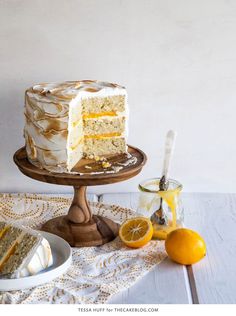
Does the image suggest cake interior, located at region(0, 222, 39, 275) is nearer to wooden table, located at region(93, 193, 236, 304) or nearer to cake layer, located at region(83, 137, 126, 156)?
wooden table, located at region(93, 193, 236, 304)

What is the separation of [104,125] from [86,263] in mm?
463

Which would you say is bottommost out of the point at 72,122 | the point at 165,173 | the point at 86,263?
the point at 86,263

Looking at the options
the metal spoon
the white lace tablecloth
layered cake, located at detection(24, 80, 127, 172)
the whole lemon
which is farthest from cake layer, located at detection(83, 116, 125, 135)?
the whole lemon

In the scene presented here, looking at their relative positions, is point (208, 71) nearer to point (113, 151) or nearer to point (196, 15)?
point (196, 15)

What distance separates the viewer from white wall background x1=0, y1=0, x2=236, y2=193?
2.20 metres

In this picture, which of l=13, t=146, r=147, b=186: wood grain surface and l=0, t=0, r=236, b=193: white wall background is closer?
l=13, t=146, r=147, b=186: wood grain surface

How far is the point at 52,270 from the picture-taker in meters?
1.68

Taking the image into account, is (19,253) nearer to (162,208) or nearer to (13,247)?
(13,247)

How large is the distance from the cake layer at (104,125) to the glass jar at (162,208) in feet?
0.66

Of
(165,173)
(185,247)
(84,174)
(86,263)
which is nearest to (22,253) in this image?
(86,263)

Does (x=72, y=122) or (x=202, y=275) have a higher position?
(x=72, y=122)

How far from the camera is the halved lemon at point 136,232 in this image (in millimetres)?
1865

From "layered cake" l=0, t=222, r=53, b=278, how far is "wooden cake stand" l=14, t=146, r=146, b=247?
0.64 feet
